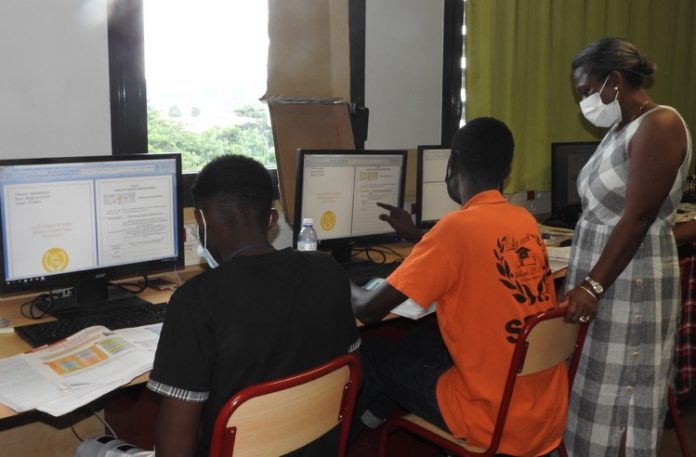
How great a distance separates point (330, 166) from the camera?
238 cm

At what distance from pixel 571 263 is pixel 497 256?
0.64 meters

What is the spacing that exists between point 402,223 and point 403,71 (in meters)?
1.05

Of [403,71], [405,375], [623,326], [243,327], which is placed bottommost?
[405,375]

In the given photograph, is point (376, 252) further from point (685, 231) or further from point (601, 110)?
point (685, 231)

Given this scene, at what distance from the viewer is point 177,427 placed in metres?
1.15

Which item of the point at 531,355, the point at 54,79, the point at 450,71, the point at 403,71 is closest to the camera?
the point at 531,355

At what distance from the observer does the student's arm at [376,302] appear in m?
1.65

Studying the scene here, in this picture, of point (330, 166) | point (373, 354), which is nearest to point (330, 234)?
point (330, 166)

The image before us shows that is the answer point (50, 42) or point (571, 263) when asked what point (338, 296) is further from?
point (50, 42)

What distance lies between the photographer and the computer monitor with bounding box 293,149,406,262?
7.66 ft

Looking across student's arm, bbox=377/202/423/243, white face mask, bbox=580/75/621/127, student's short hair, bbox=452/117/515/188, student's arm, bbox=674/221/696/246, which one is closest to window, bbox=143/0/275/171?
student's arm, bbox=377/202/423/243

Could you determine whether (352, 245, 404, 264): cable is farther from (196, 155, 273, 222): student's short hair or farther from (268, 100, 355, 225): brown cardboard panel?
(196, 155, 273, 222): student's short hair

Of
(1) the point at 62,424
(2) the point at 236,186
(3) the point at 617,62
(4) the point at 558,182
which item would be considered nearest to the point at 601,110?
(3) the point at 617,62

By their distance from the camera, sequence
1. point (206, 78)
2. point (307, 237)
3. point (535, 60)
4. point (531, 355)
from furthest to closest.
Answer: point (535, 60), point (206, 78), point (307, 237), point (531, 355)
